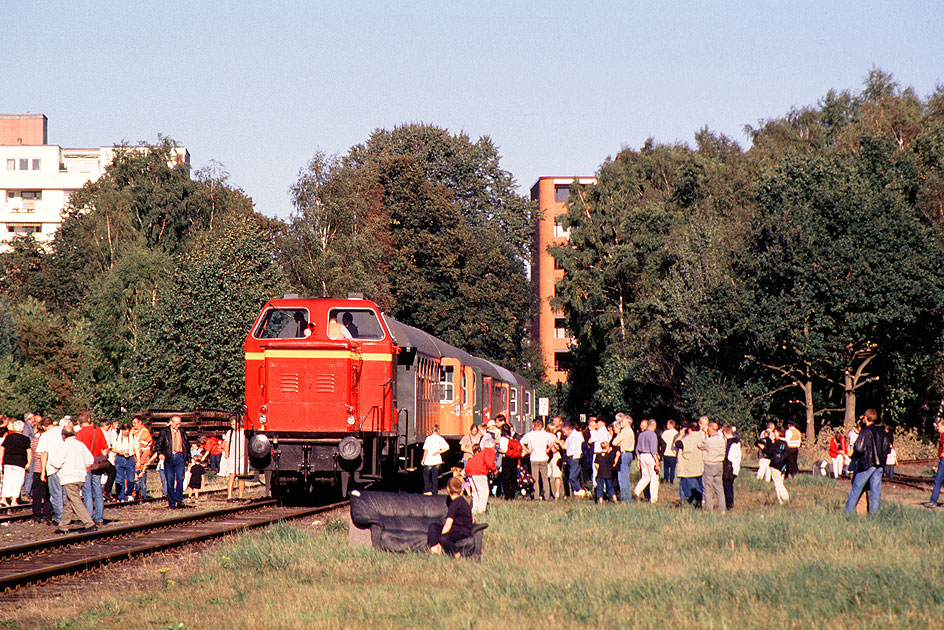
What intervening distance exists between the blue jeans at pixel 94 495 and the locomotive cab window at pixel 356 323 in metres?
5.46

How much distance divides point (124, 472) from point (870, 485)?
1656cm

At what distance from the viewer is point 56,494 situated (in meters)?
18.9

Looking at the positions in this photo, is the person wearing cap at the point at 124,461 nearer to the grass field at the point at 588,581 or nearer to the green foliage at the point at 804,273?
the grass field at the point at 588,581

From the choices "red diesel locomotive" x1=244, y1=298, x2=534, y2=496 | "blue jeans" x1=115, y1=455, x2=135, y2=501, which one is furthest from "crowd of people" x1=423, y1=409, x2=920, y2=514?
"blue jeans" x1=115, y1=455, x2=135, y2=501

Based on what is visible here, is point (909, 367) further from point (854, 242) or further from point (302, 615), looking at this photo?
point (302, 615)

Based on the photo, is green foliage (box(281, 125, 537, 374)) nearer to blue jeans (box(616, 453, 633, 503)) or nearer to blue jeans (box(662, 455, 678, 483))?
blue jeans (box(662, 455, 678, 483))

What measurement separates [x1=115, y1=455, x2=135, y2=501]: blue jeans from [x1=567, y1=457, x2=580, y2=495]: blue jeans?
1037cm

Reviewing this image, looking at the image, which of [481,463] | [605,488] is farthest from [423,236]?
[481,463]

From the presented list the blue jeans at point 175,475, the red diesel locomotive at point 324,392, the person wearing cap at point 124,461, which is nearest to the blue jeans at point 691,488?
the red diesel locomotive at point 324,392

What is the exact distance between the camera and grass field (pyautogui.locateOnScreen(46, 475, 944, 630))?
996cm

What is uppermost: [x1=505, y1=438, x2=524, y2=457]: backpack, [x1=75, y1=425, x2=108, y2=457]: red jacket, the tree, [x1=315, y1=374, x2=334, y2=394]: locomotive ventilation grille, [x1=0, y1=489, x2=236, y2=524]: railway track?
the tree

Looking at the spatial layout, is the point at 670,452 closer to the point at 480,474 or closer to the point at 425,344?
the point at 425,344

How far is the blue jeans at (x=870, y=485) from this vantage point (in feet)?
58.3

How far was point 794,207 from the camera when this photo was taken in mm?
43281
